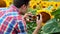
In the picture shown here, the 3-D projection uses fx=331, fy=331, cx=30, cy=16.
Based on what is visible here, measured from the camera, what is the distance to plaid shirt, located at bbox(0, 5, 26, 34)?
412 centimetres

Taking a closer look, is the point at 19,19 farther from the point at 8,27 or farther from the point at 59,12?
the point at 59,12

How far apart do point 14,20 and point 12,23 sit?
0.15 feet

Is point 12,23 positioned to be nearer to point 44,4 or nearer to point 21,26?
point 21,26

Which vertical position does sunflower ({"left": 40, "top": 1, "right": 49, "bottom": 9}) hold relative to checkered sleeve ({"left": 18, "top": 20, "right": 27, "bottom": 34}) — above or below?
below

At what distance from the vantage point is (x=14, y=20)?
4.12m

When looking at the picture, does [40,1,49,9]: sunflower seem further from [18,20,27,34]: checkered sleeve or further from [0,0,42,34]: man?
[18,20,27,34]: checkered sleeve

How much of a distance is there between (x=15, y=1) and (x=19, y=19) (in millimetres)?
261

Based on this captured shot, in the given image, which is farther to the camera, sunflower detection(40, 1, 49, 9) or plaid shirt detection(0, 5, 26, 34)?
sunflower detection(40, 1, 49, 9)

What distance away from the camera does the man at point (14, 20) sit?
13.5 feet

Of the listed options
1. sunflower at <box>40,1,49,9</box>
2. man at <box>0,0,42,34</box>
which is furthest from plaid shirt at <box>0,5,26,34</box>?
sunflower at <box>40,1,49,9</box>

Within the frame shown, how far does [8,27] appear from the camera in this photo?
4156mm

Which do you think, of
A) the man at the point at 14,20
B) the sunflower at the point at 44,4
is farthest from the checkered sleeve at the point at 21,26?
the sunflower at the point at 44,4

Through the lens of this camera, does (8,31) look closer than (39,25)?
Yes

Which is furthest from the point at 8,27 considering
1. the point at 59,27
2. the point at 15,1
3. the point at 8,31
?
the point at 59,27
